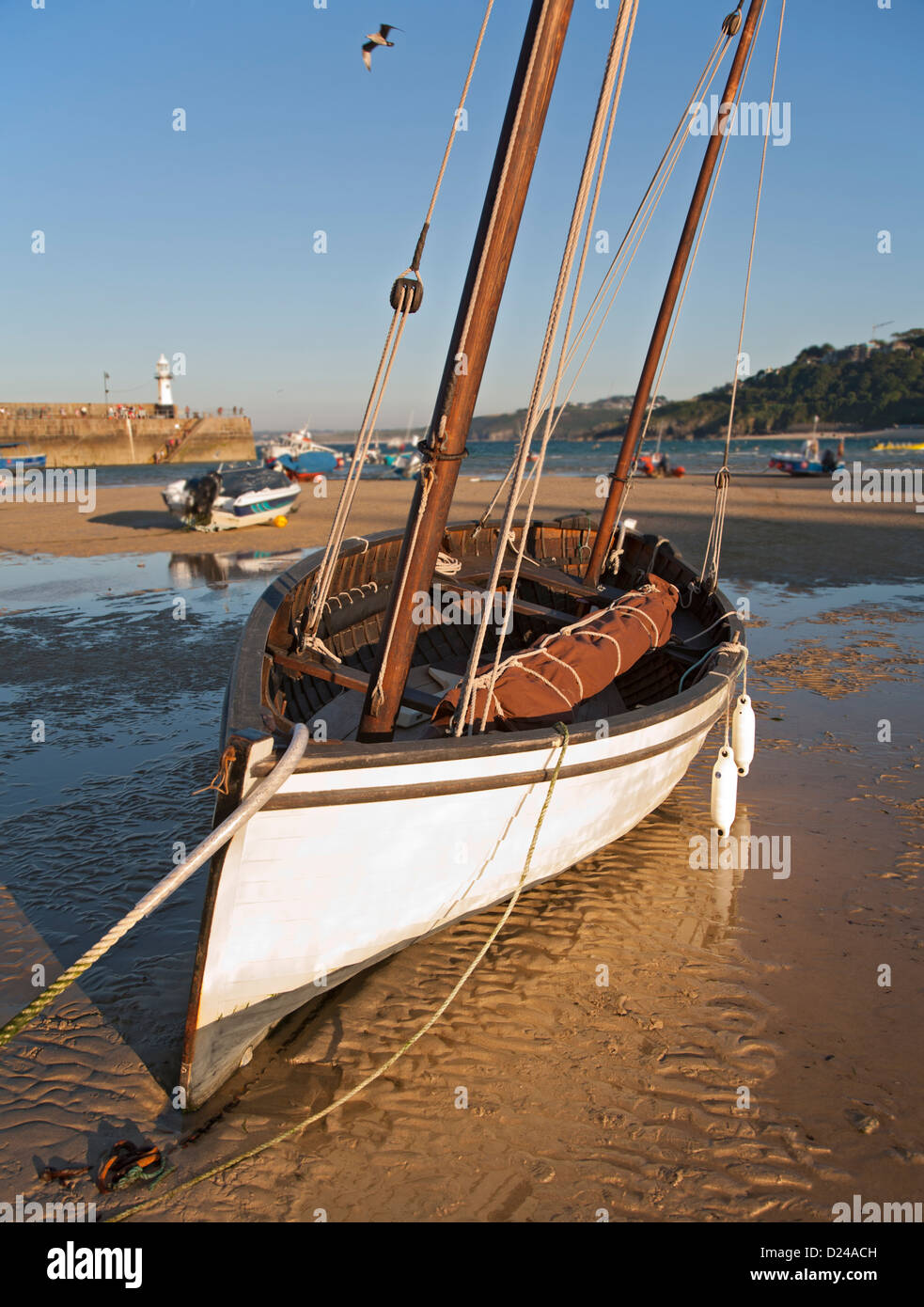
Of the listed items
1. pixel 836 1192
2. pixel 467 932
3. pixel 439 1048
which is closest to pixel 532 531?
pixel 467 932

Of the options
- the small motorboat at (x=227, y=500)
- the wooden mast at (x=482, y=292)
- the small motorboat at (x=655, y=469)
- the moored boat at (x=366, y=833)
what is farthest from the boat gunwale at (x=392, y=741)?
the small motorboat at (x=655, y=469)

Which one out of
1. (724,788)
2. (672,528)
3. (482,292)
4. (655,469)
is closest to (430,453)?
(482,292)

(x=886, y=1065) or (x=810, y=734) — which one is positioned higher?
(x=810, y=734)

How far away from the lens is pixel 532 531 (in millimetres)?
10641

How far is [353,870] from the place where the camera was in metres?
3.54

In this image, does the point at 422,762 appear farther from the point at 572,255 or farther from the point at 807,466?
the point at 807,466

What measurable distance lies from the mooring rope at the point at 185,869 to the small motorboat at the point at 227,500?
21.1 metres

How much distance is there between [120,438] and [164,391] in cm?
1110

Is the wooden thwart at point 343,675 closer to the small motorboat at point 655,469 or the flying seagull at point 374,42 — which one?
the flying seagull at point 374,42

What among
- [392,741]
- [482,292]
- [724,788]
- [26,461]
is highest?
[26,461]

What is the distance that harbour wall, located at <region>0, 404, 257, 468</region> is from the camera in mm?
59375
